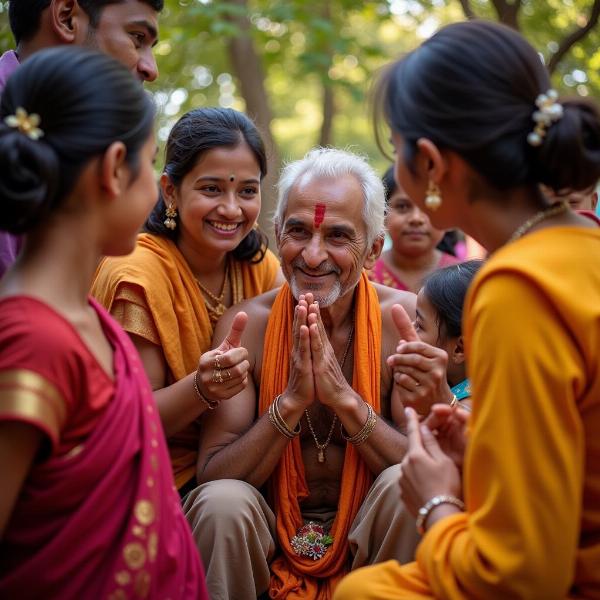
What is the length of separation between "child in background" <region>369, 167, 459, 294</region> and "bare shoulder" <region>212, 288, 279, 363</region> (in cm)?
188

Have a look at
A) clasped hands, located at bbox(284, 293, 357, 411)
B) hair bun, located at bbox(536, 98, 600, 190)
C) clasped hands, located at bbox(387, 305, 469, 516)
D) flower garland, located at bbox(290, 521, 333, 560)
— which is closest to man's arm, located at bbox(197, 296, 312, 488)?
clasped hands, located at bbox(284, 293, 357, 411)

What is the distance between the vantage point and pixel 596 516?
191 cm

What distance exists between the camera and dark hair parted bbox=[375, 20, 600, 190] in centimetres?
201

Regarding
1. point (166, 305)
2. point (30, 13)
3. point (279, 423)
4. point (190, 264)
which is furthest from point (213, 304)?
point (30, 13)

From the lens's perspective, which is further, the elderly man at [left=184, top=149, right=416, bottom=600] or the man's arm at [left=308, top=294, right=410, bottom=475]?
the man's arm at [left=308, top=294, right=410, bottom=475]

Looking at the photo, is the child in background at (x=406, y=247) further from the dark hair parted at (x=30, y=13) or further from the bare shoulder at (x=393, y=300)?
the dark hair parted at (x=30, y=13)

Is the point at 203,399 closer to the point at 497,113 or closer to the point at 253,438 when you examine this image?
the point at 253,438

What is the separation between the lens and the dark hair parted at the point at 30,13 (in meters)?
3.34

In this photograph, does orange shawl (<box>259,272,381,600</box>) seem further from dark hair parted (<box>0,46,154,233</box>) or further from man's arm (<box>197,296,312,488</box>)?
dark hair parted (<box>0,46,154,233</box>)

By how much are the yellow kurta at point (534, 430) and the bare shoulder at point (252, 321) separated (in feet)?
5.99

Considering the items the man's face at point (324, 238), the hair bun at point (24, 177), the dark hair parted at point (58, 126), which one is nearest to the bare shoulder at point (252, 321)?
the man's face at point (324, 238)

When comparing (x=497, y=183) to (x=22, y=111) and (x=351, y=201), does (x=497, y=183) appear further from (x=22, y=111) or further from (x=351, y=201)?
(x=351, y=201)

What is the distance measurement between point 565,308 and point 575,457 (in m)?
0.33

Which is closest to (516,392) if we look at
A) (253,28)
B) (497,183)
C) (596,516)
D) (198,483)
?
(596,516)
